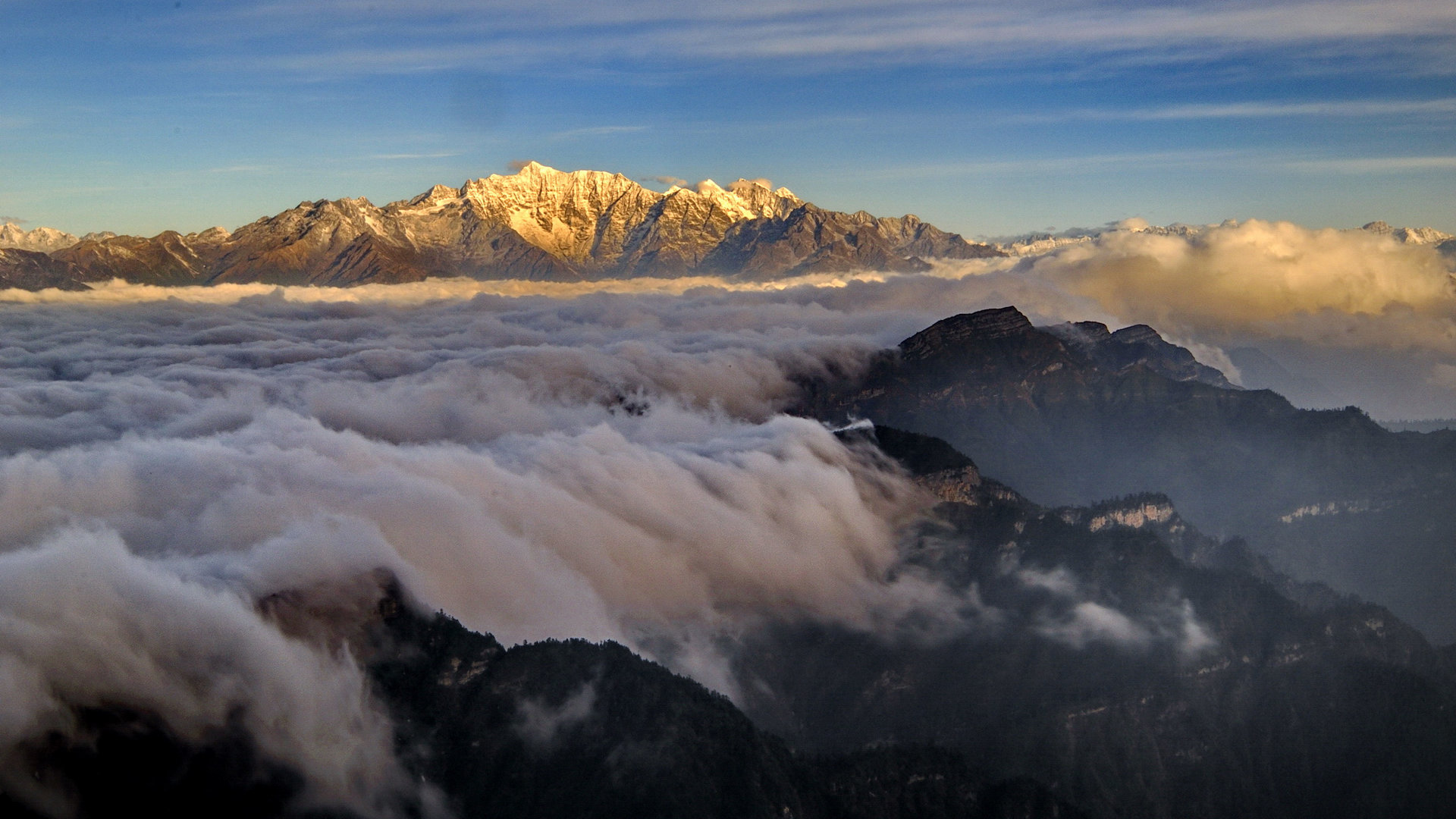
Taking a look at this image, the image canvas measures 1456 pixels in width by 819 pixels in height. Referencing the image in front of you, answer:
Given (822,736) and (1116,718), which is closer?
(822,736)

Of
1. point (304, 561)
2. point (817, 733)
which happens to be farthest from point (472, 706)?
point (817, 733)

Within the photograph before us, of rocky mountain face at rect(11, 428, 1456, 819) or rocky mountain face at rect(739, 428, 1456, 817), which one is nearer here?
rocky mountain face at rect(11, 428, 1456, 819)

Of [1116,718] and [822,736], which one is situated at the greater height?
[822,736]

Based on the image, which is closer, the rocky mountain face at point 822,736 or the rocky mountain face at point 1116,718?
the rocky mountain face at point 822,736

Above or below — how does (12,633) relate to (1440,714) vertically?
above

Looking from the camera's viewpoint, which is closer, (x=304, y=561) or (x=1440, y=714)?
(x=304, y=561)

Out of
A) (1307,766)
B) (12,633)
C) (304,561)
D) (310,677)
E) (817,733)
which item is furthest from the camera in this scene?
(1307,766)

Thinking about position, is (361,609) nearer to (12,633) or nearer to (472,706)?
(472,706)

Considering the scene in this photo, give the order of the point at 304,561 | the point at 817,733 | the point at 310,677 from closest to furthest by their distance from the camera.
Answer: the point at 310,677 → the point at 304,561 → the point at 817,733

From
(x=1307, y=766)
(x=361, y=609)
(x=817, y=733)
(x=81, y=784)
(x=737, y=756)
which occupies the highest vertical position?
(x=361, y=609)

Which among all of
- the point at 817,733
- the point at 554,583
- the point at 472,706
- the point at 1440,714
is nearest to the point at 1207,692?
the point at 1440,714
